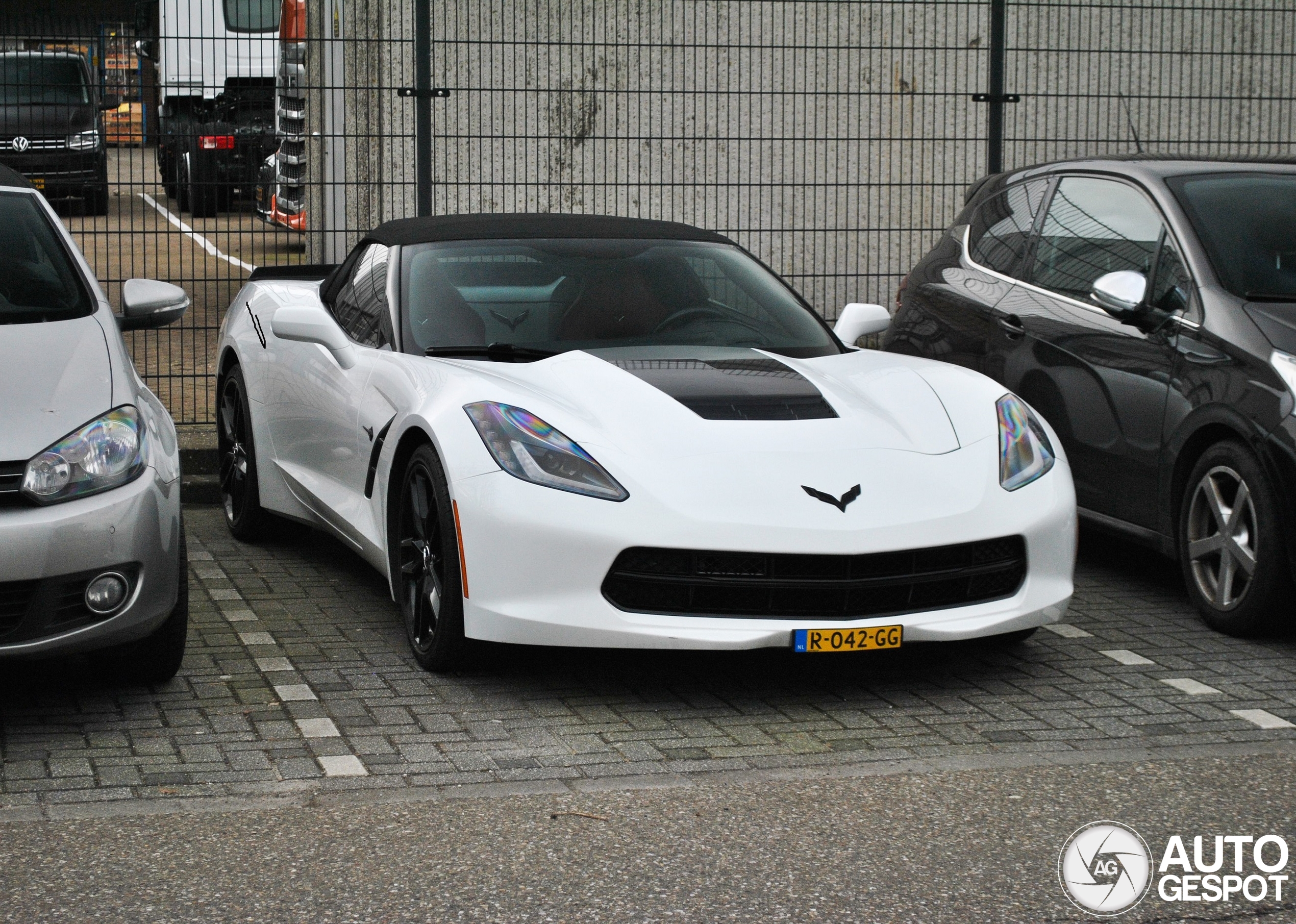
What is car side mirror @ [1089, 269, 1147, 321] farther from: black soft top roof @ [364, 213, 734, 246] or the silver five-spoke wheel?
black soft top roof @ [364, 213, 734, 246]

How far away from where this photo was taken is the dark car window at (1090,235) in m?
6.59

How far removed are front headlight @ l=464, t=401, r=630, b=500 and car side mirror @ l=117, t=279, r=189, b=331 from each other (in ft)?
4.46

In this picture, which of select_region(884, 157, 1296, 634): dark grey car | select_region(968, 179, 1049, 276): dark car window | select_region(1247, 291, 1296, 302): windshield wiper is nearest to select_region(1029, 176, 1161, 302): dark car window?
select_region(884, 157, 1296, 634): dark grey car

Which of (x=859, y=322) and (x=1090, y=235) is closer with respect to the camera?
(x=859, y=322)

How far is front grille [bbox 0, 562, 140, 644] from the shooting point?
4504 millimetres

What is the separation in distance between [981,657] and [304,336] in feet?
8.60

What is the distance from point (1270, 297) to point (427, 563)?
121 inches

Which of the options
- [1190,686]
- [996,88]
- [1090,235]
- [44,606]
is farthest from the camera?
[996,88]

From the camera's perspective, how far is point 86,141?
9.15 meters

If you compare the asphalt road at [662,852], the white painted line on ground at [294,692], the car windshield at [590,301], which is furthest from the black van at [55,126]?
the asphalt road at [662,852]

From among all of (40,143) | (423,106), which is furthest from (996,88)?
(40,143)

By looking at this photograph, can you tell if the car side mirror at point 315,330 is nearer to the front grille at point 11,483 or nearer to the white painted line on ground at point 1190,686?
the front grille at point 11,483

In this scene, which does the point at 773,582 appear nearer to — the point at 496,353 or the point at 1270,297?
the point at 496,353

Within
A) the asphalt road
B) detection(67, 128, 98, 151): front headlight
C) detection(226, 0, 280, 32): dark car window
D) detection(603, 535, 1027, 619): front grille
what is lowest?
the asphalt road
